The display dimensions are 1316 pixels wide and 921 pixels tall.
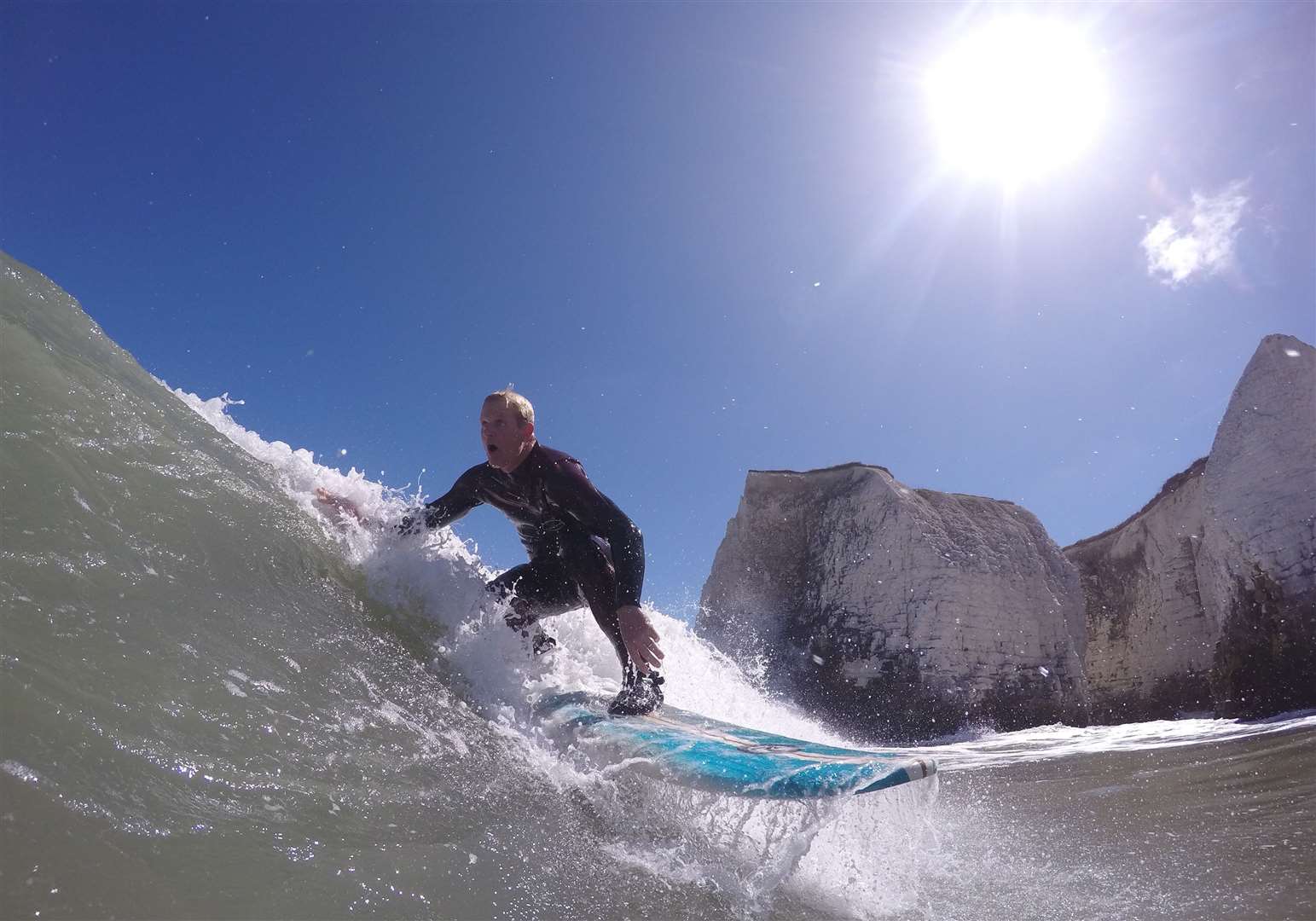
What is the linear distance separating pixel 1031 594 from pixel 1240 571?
364cm

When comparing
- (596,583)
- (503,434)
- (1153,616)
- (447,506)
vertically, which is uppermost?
(503,434)

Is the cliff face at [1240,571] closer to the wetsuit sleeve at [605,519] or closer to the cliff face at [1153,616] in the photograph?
the cliff face at [1153,616]

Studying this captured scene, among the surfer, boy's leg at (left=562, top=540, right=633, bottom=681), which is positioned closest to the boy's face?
the surfer

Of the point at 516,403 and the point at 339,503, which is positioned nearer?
the point at 516,403

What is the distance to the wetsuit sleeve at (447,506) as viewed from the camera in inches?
140

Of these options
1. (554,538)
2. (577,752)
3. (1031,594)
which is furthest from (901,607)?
(577,752)

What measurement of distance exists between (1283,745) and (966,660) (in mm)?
8224

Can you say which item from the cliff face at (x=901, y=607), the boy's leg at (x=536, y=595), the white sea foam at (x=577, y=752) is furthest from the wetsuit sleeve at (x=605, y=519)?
the cliff face at (x=901, y=607)

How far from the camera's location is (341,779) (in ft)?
5.33

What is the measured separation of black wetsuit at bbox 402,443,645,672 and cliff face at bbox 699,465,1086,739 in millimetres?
10553

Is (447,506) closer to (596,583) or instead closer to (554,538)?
(554,538)

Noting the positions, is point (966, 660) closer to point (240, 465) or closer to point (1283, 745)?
point (1283, 745)

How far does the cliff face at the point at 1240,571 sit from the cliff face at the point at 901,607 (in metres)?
1.83

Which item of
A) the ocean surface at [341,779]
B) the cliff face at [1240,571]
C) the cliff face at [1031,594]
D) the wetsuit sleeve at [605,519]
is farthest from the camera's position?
the cliff face at [1031,594]
